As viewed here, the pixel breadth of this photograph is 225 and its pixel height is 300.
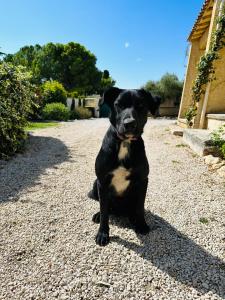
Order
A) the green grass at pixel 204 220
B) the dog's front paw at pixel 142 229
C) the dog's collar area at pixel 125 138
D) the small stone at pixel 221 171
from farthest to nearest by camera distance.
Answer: the small stone at pixel 221 171 → the green grass at pixel 204 220 → the dog's front paw at pixel 142 229 → the dog's collar area at pixel 125 138

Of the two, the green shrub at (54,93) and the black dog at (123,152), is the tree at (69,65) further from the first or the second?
the black dog at (123,152)

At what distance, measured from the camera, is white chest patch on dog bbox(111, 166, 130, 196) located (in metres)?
2.56

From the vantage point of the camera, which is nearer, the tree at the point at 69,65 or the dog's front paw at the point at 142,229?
the dog's front paw at the point at 142,229

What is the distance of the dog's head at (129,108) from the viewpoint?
2.30m

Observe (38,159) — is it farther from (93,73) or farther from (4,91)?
(93,73)

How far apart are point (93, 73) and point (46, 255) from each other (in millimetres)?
39823

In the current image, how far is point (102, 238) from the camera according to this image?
2668 mm

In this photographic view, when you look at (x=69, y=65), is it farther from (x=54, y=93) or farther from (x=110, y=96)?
(x=110, y=96)

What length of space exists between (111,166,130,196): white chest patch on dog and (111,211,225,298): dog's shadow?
1.82ft

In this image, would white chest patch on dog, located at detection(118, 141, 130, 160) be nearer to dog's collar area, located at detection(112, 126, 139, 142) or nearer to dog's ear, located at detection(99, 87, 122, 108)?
dog's collar area, located at detection(112, 126, 139, 142)

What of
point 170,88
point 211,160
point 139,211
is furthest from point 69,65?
point 139,211

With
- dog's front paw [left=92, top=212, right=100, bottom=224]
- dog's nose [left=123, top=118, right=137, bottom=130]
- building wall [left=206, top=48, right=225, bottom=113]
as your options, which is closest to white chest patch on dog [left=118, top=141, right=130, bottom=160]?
dog's nose [left=123, top=118, right=137, bottom=130]

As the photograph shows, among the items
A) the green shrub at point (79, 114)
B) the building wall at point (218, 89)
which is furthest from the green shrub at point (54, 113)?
the building wall at point (218, 89)

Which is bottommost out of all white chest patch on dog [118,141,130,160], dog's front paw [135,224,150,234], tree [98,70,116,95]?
dog's front paw [135,224,150,234]
